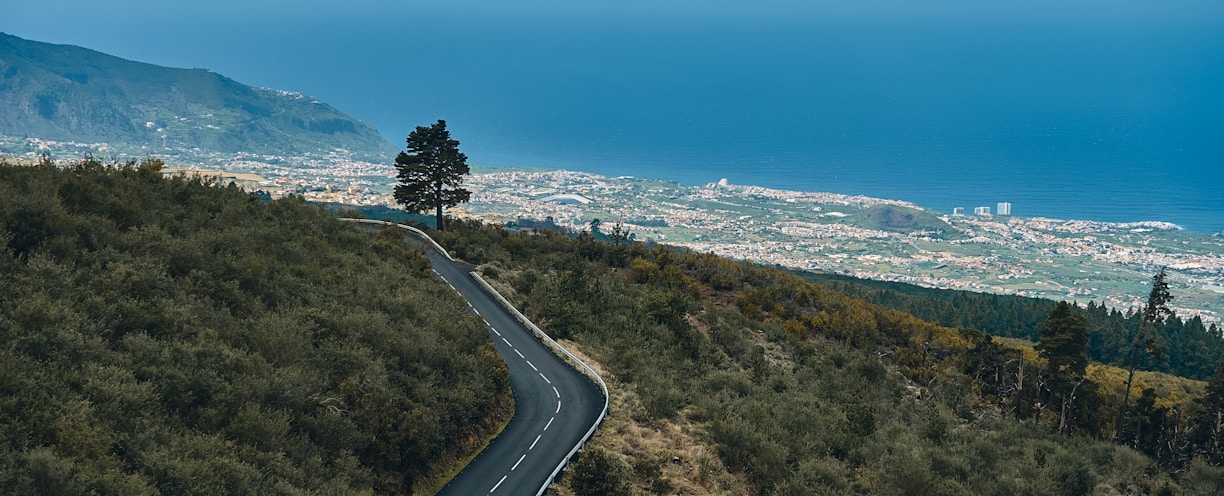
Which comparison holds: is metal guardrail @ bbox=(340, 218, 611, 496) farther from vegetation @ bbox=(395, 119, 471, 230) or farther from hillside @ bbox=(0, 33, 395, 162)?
hillside @ bbox=(0, 33, 395, 162)

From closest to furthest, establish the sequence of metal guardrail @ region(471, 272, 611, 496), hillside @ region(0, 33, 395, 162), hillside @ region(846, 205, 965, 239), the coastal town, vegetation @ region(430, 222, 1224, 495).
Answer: metal guardrail @ region(471, 272, 611, 496) < vegetation @ region(430, 222, 1224, 495) < the coastal town < hillside @ region(846, 205, 965, 239) < hillside @ region(0, 33, 395, 162)

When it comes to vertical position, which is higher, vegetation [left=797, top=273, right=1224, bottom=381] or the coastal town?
the coastal town

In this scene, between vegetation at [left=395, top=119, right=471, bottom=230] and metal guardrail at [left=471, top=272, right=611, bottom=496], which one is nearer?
metal guardrail at [left=471, top=272, right=611, bottom=496]

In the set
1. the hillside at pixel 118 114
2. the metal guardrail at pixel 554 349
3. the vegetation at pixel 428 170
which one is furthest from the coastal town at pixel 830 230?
the metal guardrail at pixel 554 349

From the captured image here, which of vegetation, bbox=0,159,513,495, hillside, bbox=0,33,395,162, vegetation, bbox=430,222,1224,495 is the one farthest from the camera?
hillside, bbox=0,33,395,162

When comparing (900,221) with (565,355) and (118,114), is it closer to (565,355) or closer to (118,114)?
(565,355)

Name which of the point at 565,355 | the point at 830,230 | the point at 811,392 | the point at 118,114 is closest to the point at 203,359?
the point at 565,355

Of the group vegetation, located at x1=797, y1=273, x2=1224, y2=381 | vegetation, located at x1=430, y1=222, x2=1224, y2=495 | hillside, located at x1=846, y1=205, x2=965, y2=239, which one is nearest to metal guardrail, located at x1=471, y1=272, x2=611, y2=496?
vegetation, located at x1=430, y1=222, x2=1224, y2=495

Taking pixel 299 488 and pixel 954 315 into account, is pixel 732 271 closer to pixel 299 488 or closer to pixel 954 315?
pixel 954 315
